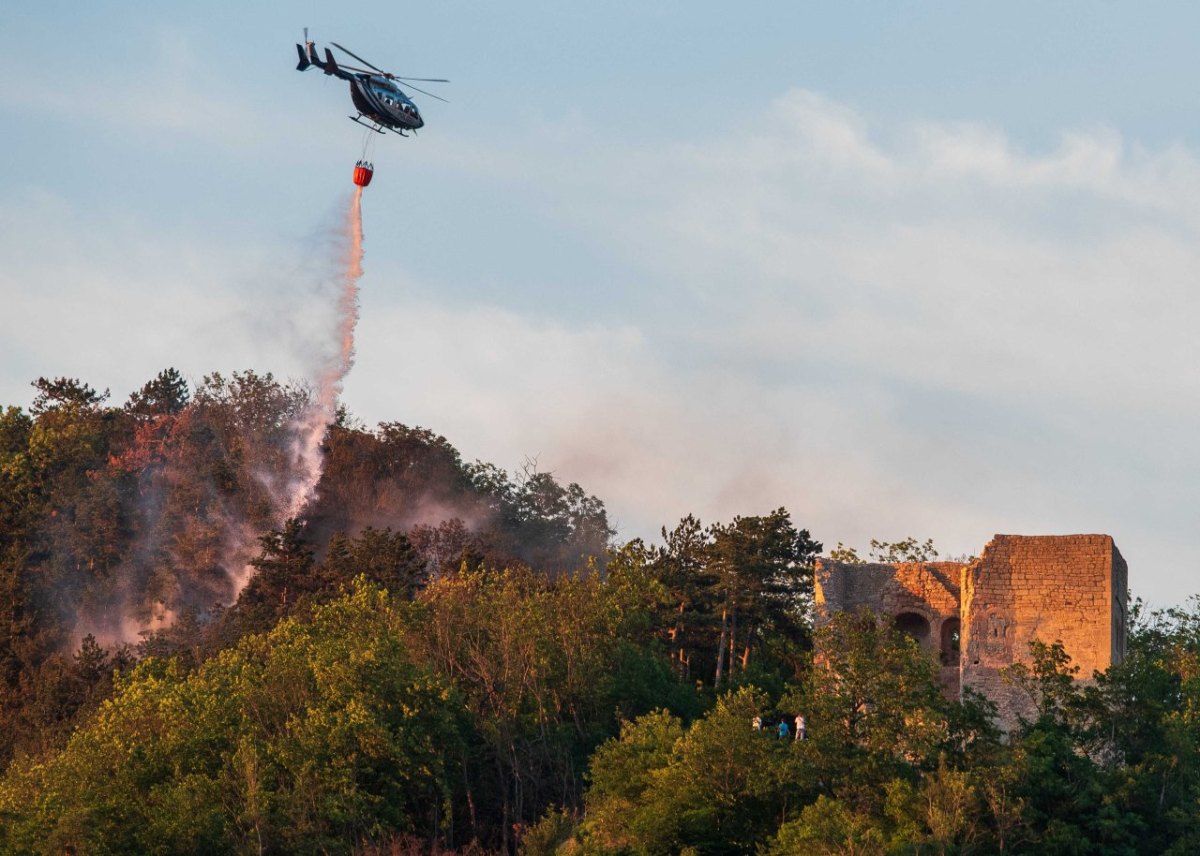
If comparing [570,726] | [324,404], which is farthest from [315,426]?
[570,726]

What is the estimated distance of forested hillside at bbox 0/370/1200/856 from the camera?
3550 cm

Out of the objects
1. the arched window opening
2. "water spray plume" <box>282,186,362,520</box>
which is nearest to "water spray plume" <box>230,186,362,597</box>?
"water spray plume" <box>282,186,362,520</box>

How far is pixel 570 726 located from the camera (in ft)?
138

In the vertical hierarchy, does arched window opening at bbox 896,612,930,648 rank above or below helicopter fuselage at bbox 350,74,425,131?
below

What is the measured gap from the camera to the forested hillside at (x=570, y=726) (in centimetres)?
3550

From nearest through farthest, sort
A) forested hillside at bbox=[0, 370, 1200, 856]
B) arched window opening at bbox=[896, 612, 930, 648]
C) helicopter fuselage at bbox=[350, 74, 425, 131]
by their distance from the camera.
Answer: forested hillside at bbox=[0, 370, 1200, 856]
arched window opening at bbox=[896, 612, 930, 648]
helicopter fuselage at bbox=[350, 74, 425, 131]

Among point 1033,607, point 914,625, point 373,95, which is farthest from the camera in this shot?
point 373,95

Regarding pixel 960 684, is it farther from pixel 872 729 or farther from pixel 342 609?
pixel 342 609

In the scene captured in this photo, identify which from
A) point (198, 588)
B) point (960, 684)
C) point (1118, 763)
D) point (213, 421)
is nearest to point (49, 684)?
point (198, 588)

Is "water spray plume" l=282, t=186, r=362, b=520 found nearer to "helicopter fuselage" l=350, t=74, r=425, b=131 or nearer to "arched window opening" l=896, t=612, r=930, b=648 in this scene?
"helicopter fuselage" l=350, t=74, r=425, b=131

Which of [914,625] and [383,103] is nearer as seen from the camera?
[914,625]

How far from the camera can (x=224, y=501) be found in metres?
69.4

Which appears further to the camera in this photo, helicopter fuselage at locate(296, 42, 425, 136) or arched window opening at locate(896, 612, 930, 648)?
helicopter fuselage at locate(296, 42, 425, 136)

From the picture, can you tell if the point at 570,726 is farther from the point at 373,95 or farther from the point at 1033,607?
the point at 373,95
